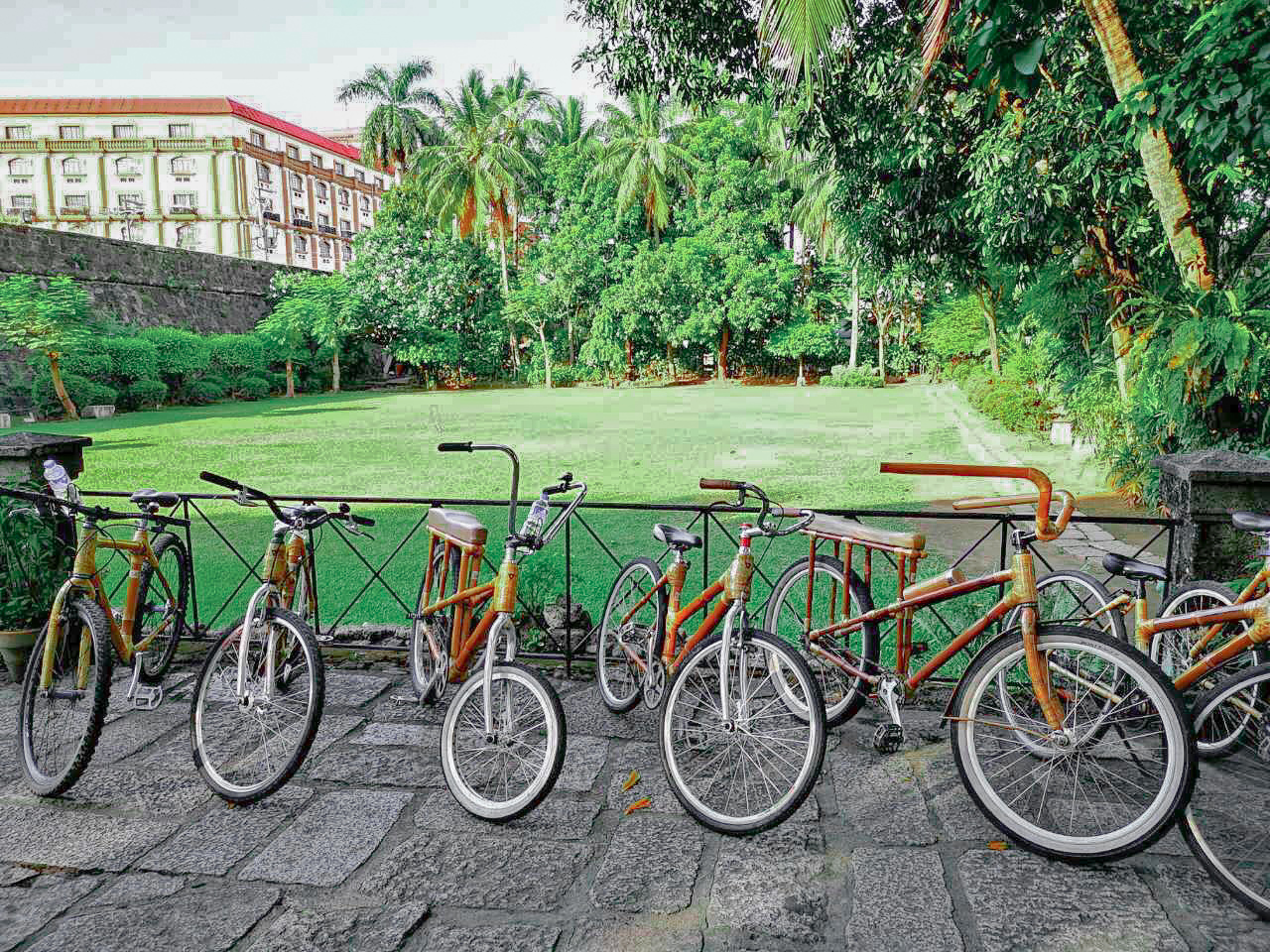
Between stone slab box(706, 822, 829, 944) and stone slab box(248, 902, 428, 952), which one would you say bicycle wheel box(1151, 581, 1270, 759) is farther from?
stone slab box(248, 902, 428, 952)

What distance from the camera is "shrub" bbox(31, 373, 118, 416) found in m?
22.0

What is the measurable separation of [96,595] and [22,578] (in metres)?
0.91

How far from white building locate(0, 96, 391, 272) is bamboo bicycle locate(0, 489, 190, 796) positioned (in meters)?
55.3

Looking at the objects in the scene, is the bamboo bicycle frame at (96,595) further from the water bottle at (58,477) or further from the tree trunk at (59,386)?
Result: the tree trunk at (59,386)

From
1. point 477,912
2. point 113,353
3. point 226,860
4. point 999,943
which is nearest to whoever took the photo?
point 999,943

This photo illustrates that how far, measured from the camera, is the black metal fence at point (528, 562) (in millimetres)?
4562

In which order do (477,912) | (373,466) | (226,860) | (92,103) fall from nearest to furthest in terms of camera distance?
(477,912) < (226,860) < (373,466) < (92,103)

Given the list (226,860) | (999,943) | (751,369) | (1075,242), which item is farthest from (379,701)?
(751,369)

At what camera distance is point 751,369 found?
3734cm

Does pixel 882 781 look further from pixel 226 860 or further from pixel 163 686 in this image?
pixel 163 686

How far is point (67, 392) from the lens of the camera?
22.2 m

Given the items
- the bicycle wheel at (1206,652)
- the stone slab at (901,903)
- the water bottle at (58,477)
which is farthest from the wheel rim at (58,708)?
the bicycle wheel at (1206,652)

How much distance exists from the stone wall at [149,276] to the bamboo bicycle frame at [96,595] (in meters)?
24.3

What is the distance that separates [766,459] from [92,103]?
6228 centimetres
